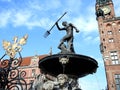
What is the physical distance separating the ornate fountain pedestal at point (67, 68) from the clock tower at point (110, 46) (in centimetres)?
2224

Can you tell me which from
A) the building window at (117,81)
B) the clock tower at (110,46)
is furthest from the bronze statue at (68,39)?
the building window at (117,81)

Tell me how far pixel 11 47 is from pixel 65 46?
2083 mm

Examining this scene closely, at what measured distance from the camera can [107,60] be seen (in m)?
31.1

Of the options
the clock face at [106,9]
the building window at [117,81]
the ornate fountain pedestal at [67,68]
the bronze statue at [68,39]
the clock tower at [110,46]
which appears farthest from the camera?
the clock face at [106,9]

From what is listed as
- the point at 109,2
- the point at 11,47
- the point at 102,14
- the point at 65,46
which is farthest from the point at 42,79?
the point at 109,2

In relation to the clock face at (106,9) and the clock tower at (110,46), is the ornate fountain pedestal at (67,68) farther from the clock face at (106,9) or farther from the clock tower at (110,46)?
the clock face at (106,9)

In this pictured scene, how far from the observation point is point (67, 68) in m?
7.19

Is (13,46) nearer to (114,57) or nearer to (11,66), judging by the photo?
(11,66)

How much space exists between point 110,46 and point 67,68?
2564 cm

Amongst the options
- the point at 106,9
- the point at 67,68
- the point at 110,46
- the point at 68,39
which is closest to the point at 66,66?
the point at 67,68

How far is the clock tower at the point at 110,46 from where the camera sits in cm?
2952

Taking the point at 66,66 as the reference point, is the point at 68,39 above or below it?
above

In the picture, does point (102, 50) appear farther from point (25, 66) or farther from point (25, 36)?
point (25, 36)

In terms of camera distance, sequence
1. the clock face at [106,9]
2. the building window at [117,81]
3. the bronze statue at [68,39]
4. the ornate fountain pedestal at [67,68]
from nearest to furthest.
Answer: the ornate fountain pedestal at [67,68] → the bronze statue at [68,39] → the building window at [117,81] → the clock face at [106,9]
